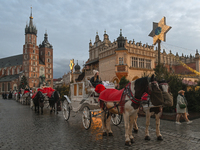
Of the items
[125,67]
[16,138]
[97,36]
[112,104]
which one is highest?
[97,36]

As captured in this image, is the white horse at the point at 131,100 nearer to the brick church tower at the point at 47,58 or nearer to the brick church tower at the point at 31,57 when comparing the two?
the brick church tower at the point at 31,57

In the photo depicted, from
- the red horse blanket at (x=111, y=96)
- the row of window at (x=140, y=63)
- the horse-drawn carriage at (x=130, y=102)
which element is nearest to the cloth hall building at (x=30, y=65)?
the row of window at (x=140, y=63)

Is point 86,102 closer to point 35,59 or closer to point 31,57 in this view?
point 31,57

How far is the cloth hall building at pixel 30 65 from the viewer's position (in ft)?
287

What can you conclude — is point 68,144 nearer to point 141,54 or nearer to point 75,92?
point 75,92

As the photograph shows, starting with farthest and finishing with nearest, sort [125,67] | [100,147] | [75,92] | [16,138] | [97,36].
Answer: [97,36], [125,67], [75,92], [16,138], [100,147]

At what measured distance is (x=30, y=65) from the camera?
3438 inches

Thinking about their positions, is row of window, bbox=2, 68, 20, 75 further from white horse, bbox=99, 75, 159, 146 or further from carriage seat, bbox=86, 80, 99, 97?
white horse, bbox=99, 75, 159, 146

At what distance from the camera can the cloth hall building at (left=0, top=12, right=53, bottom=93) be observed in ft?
287

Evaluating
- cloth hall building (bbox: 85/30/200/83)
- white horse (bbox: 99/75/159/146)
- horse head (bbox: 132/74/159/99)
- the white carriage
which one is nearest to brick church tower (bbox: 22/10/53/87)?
cloth hall building (bbox: 85/30/200/83)

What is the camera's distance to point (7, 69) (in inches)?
4028

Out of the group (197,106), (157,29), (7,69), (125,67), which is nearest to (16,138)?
(197,106)

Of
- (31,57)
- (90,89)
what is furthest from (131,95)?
(31,57)

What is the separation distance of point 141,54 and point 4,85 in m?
83.4
